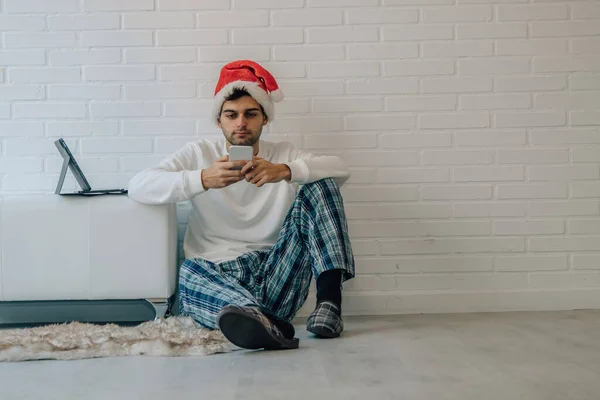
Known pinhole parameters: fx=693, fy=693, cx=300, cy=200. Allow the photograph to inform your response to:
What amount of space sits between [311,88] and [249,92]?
425mm

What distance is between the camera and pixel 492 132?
3117 millimetres

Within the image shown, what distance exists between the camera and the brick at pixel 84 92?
10.0 feet

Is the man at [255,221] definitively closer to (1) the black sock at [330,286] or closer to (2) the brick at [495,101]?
(1) the black sock at [330,286]

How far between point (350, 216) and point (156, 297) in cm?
93

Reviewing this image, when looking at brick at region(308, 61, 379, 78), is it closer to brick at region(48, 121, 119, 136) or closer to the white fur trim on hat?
the white fur trim on hat

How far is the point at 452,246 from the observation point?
123 inches

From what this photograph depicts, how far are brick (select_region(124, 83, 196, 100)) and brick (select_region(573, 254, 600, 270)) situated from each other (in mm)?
1871

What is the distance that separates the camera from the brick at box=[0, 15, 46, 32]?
3041mm

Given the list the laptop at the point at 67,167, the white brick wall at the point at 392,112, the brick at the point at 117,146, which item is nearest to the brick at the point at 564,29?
the white brick wall at the point at 392,112

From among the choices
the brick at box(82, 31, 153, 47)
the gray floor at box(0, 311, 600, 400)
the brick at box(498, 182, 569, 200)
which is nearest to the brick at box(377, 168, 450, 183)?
the brick at box(498, 182, 569, 200)

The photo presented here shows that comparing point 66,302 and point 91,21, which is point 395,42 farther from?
point 66,302

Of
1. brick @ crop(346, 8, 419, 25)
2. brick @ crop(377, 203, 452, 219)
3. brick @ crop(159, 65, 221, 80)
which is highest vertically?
brick @ crop(346, 8, 419, 25)

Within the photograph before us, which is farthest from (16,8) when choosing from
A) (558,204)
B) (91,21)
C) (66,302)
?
(558,204)

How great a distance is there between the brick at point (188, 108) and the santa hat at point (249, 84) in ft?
0.85
